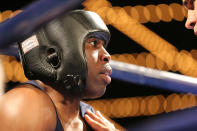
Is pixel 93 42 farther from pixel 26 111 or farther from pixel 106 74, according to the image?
pixel 26 111

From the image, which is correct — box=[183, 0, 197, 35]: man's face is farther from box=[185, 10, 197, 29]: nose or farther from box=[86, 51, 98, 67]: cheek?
box=[86, 51, 98, 67]: cheek

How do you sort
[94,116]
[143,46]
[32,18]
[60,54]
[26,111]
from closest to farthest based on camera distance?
1. [32,18]
2. [26,111]
3. [60,54]
4. [94,116]
5. [143,46]

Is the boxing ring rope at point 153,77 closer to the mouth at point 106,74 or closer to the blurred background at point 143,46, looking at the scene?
the mouth at point 106,74

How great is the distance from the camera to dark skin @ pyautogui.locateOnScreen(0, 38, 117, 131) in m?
0.71

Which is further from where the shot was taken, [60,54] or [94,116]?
[94,116]

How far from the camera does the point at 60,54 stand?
83 centimetres

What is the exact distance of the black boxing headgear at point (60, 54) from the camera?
819 mm

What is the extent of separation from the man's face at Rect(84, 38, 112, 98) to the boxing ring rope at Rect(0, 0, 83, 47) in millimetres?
426

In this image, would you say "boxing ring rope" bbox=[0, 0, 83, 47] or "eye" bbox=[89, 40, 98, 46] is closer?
"boxing ring rope" bbox=[0, 0, 83, 47]

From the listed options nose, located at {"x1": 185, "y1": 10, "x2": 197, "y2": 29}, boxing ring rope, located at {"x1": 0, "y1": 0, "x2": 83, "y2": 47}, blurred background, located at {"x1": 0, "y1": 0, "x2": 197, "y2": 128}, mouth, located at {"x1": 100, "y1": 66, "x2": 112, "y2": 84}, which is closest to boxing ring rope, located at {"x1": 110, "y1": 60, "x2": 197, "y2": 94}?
mouth, located at {"x1": 100, "y1": 66, "x2": 112, "y2": 84}

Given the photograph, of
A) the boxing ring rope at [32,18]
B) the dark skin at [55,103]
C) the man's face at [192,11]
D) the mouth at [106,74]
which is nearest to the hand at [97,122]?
the dark skin at [55,103]

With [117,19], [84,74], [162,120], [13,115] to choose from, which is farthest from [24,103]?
[117,19]

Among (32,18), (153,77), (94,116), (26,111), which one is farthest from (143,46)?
(32,18)

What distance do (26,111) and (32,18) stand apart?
1.13ft
